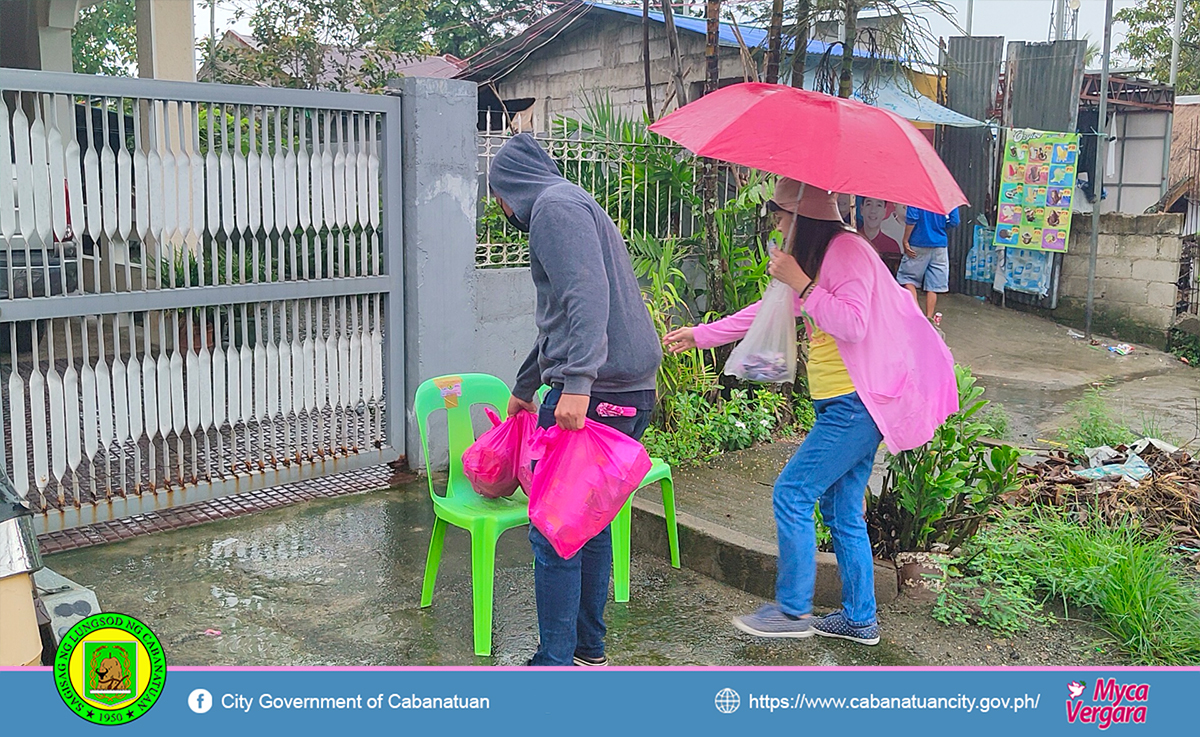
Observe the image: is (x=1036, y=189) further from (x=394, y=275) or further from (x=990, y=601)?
(x=990, y=601)

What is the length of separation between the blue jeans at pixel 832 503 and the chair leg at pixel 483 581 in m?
1.02

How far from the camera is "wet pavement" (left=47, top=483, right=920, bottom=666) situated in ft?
12.3

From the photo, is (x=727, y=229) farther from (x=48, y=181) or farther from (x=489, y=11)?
(x=489, y=11)

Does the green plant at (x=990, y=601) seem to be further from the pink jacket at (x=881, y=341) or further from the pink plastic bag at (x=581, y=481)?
the pink plastic bag at (x=581, y=481)

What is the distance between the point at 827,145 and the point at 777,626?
175cm

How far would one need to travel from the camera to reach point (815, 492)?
3.63 meters

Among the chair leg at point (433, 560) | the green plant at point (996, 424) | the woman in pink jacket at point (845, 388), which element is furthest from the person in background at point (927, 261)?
the chair leg at point (433, 560)

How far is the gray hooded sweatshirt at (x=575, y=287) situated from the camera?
9.83 ft

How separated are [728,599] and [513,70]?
10.4 m

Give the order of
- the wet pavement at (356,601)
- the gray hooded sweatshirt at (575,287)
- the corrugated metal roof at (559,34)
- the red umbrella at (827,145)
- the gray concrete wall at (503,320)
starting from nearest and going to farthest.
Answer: the gray hooded sweatshirt at (575,287) → the red umbrella at (827,145) → the wet pavement at (356,601) → the gray concrete wall at (503,320) → the corrugated metal roof at (559,34)
